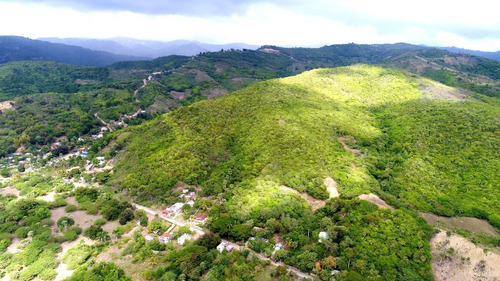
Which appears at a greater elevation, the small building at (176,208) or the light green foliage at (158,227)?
the small building at (176,208)

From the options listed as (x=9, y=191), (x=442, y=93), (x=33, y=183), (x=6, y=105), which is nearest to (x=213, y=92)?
(x=6, y=105)

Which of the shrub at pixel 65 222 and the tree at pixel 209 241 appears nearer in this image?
the tree at pixel 209 241

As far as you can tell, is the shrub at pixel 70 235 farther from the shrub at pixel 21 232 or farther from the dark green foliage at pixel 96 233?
the shrub at pixel 21 232

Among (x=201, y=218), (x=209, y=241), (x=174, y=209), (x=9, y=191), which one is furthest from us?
(x=9, y=191)

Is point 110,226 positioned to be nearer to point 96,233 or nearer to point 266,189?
point 96,233

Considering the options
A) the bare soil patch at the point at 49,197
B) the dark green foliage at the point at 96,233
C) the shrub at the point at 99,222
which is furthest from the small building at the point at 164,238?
the bare soil patch at the point at 49,197

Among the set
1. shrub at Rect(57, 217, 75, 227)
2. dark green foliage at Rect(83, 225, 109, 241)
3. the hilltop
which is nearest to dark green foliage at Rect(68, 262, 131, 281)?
dark green foliage at Rect(83, 225, 109, 241)
